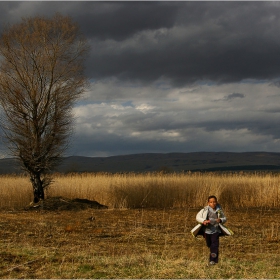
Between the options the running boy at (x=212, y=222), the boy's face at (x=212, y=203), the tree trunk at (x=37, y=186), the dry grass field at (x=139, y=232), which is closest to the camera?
the dry grass field at (x=139, y=232)

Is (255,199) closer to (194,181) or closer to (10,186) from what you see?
(194,181)

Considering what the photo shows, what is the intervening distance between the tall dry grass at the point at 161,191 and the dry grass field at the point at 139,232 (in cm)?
5

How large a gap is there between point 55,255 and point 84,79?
13.2m

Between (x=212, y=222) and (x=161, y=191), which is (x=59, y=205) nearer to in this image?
(x=161, y=191)

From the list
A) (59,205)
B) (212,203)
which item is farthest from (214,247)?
(59,205)

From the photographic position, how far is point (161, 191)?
2317cm

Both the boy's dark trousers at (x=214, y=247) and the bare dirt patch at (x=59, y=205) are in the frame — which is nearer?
the boy's dark trousers at (x=214, y=247)

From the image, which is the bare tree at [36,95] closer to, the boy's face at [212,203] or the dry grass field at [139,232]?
the dry grass field at [139,232]

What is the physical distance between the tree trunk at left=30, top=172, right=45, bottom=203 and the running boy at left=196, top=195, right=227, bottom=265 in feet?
43.5

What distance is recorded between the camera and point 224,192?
76.4 feet

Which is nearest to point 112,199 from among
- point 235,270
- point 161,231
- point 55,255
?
point 161,231

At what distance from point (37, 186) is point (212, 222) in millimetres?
13598

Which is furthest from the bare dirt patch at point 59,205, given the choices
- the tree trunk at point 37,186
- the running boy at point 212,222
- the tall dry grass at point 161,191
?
the running boy at point 212,222

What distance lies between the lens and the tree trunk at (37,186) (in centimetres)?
2016
